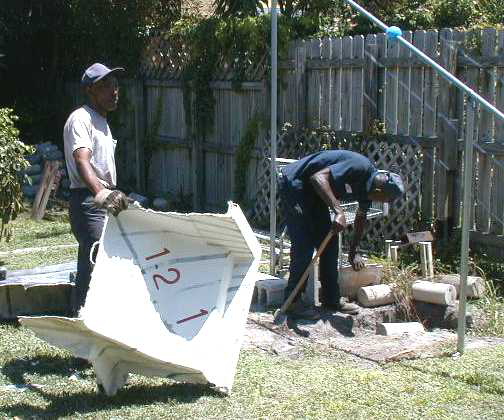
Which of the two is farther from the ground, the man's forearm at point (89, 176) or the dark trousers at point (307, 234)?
the man's forearm at point (89, 176)

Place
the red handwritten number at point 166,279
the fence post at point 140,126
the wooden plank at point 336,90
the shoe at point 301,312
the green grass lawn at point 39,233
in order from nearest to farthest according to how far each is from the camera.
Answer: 1. the red handwritten number at point 166,279
2. the shoe at point 301,312
3. the wooden plank at point 336,90
4. the green grass lawn at point 39,233
5. the fence post at point 140,126

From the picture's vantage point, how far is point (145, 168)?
1474cm

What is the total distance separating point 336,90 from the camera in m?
10.8

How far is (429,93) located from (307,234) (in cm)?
303

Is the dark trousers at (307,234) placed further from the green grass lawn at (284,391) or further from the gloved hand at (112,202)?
the gloved hand at (112,202)

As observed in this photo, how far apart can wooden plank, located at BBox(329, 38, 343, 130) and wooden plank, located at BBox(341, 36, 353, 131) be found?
0.21 ft

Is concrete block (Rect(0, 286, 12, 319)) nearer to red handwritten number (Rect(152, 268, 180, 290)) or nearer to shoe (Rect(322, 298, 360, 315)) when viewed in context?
red handwritten number (Rect(152, 268, 180, 290))

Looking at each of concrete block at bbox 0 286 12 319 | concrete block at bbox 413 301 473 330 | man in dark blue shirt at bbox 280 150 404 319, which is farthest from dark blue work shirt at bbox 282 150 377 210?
concrete block at bbox 0 286 12 319

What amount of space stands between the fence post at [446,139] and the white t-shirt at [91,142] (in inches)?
171

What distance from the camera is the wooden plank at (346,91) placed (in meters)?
10.5

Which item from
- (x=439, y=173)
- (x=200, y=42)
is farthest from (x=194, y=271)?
(x=200, y=42)

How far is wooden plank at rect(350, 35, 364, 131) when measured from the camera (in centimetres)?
1034

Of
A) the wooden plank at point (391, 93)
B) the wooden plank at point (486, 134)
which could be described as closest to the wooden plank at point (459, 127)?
the wooden plank at point (486, 134)

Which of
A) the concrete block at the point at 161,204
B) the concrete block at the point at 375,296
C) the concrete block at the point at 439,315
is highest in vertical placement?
the concrete block at the point at 161,204
